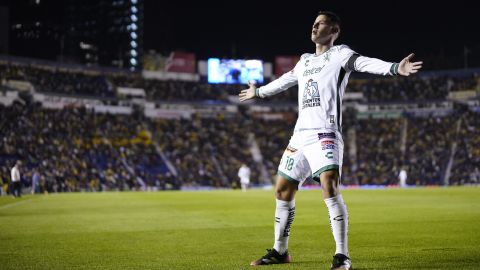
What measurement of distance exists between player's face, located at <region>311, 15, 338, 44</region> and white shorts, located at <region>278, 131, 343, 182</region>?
47.8 inches

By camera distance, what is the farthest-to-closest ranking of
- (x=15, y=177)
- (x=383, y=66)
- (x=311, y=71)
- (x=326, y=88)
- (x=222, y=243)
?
(x=15, y=177), (x=222, y=243), (x=311, y=71), (x=326, y=88), (x=383, y=66)

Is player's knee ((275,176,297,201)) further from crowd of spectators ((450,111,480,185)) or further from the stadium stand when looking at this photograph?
crowd of spectators ((450,111,480,185))

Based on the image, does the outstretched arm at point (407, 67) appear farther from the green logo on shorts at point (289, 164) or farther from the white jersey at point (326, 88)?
the green logo on shorts at point (289, 164)

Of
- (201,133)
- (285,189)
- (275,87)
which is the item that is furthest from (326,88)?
(201,133)

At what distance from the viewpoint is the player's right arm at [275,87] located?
7939mm

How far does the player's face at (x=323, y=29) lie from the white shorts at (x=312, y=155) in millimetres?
1214

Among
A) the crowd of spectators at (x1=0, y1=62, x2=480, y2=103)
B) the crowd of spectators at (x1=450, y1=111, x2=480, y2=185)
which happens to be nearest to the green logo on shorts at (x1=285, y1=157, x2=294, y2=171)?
the crowd of spectators at (x1=450, y1=111, x2=480, y2=185)

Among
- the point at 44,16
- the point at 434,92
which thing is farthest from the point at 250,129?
the point at 44,16

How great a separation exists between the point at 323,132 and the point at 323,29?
1.32 m

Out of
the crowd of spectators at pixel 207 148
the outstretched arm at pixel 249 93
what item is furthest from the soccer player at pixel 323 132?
the crowd of spectators at pixel 207 148

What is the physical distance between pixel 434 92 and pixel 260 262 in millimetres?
67775

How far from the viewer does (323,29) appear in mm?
7305

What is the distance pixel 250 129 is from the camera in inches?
2704

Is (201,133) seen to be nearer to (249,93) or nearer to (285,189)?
(249,93)
